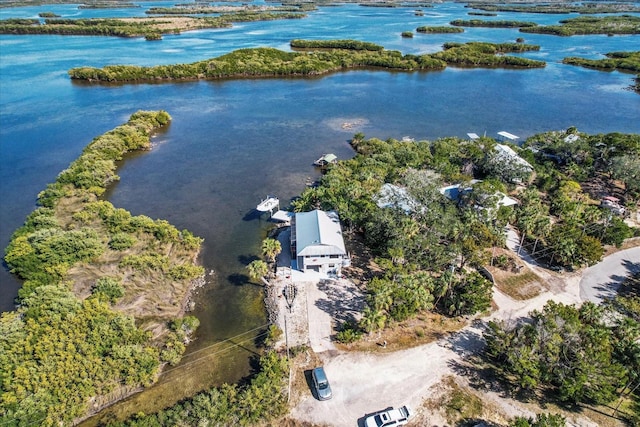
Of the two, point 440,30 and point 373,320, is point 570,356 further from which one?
point 440,30

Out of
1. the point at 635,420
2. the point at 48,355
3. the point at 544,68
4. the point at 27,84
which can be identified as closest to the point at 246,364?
the point at 48,355

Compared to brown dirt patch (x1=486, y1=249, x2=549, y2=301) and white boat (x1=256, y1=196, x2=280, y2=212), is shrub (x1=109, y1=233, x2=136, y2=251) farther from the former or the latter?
brown dirt patch (x1=486, y1=249, x2=549, y2=301)

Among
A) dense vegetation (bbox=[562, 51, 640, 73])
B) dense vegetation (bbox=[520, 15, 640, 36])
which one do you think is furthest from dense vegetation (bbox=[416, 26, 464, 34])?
dense vegetation (bbox=[562, 51, 640, 73])

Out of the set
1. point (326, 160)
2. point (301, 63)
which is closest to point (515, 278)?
point (326, 160)

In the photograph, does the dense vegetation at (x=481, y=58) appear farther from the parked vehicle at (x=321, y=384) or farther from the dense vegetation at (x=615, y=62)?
the parked vehicle at (x=321, y=384)

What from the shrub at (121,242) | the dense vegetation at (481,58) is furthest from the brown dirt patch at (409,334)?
the dense vegetation at (481,58)

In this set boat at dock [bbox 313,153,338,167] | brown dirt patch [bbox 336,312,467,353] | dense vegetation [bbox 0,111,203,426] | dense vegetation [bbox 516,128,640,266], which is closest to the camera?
dense vegetation [bbox 0,111,203,426]

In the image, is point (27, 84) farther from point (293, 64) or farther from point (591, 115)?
point (591, 115)
